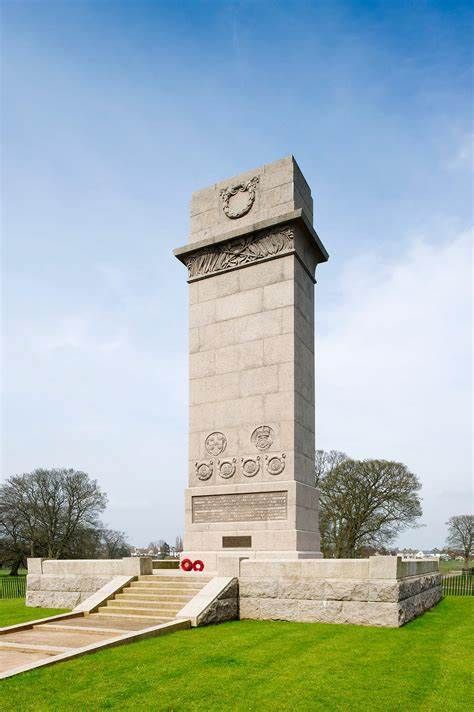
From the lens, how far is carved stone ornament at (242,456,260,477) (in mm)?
18422

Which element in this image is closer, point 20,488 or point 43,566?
point 43,566

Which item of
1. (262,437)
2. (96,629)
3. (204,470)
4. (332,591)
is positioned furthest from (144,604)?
(262,437)

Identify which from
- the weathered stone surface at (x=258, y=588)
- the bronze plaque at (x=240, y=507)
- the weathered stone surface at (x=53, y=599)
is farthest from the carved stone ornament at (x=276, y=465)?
the weathered stone surface at (x=53, y=599)

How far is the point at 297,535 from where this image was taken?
17.2m

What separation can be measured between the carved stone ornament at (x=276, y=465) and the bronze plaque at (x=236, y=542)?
2.09m

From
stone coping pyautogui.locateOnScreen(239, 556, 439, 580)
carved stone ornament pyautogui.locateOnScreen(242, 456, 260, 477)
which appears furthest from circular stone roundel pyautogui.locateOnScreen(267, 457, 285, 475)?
stone coping pyautogui.locateOnScreen(239, 556, 439, 580)

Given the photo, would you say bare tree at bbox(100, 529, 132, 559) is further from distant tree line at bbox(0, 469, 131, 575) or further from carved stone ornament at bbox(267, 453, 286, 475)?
carved stone ornament at bbox(267, 453, 286, 475)

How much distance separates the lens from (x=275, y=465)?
1816 cm

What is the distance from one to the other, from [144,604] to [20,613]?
4.23 metres

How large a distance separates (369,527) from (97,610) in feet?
111

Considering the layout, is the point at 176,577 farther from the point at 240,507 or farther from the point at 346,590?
the point at 346,590

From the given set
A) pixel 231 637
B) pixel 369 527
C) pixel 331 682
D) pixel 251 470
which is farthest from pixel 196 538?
pixel 369 527

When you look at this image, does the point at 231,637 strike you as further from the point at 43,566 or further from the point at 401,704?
the point at 43,566

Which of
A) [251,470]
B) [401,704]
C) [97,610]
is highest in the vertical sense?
[251,470]
